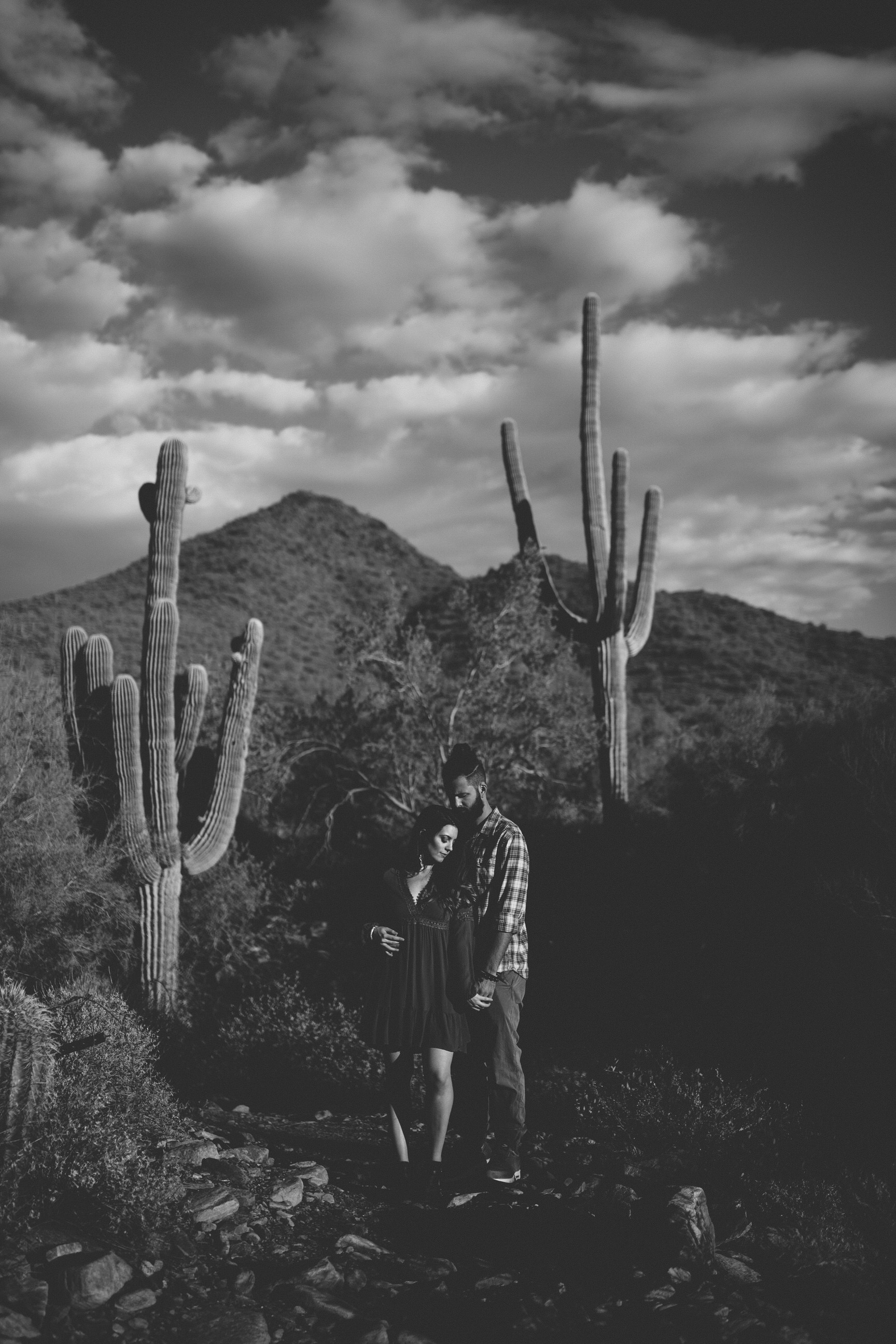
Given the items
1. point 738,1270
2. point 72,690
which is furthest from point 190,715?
point 738,1270

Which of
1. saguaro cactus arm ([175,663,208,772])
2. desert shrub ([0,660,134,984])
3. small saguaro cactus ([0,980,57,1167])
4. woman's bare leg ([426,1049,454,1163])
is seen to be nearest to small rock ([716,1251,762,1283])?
woman's bare leg ([426,1049,454,1163])

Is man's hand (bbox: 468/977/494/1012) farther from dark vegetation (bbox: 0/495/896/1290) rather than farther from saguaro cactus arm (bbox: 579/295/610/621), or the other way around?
saguaro cactus arm (bbox: 579/295/610/621)

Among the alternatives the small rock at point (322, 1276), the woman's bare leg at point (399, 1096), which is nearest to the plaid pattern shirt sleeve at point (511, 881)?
→ the woman's bare leg at point (399, 1096)

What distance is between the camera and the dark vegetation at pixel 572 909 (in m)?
5.24

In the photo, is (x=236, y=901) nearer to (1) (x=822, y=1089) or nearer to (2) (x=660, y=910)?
(2) (x=660, y=910)

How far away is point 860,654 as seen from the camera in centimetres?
2969

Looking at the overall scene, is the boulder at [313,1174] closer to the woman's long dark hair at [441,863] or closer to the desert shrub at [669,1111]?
the woman's long dark hair at [441,863]

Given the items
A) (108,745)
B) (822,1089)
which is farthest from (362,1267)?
(108,745)

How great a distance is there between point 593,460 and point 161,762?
291 inches

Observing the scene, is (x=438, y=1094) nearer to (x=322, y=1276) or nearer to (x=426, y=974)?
(x=426, y=974)

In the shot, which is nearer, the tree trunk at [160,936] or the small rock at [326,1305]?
the small rock at [326,1305]

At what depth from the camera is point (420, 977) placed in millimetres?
4141

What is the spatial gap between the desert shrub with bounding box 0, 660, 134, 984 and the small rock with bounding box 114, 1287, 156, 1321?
6709mm

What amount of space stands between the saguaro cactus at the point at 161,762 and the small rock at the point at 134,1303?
24.2ft
